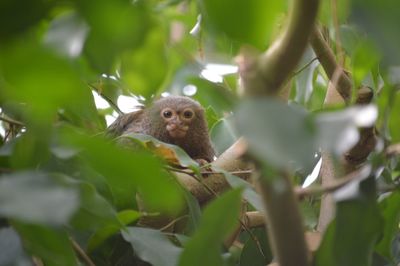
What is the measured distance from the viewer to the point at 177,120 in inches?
144

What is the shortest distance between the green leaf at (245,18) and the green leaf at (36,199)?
19 cm

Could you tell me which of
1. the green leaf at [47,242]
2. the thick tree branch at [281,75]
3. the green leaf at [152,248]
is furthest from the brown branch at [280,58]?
the green leaf at [152,248]

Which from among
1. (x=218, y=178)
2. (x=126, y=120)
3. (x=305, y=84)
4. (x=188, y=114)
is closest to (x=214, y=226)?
(x=218, y=178)

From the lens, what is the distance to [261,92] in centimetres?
70

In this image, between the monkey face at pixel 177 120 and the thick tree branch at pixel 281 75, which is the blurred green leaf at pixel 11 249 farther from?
the monkey face at pixel 177 120

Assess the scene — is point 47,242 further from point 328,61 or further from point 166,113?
point 166,113

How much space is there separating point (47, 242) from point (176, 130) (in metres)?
2.68

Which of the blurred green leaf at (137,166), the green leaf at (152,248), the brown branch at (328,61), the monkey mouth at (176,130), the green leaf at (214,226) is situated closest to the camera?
the blurred green leaf at (137,166)

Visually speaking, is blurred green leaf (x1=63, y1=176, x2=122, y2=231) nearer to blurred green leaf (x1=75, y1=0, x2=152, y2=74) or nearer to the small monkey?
blurred green leaf (x1=75, y1=0, x2=152, y2=74)

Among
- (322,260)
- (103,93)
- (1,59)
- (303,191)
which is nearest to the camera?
(1,59)

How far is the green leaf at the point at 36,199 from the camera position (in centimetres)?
54

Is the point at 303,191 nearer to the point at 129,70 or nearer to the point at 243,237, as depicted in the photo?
the point at 129,70

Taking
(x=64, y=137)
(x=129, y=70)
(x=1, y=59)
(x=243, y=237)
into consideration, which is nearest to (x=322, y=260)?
(x=129, y=70)

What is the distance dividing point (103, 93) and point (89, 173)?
3.19ft
